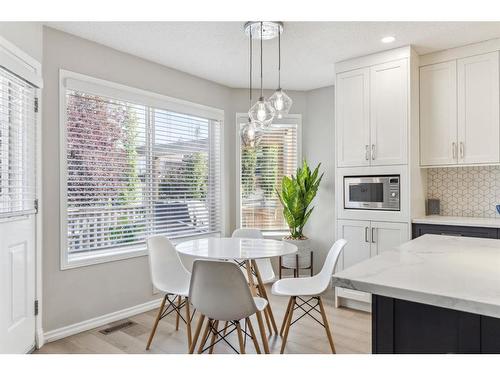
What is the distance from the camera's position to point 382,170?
3.45 meters

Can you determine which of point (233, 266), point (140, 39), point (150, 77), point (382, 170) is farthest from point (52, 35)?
point (382, 170)

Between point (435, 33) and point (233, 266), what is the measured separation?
2.59 metres

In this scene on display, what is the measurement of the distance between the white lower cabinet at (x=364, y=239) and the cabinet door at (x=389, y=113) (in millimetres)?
612

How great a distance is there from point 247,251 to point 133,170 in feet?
5.22

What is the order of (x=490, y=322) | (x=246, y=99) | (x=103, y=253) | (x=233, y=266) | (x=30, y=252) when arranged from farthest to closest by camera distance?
(x=246, y=99) → (x=103, y=253) → (x=30, y=252) → (x=233, y=266) → (x=490, y=322)

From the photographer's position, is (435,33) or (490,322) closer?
(490,322)

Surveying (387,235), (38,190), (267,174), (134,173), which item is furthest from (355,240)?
(38,190)

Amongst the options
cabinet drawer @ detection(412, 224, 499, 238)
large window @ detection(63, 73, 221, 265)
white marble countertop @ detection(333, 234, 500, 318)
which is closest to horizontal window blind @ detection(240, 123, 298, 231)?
large window @ detection(63, 73, 221, 265)

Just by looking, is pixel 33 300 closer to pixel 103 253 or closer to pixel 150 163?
pixel 103 253

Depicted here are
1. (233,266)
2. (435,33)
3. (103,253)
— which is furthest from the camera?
(103,253)

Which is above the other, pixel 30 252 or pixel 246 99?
pixel 246 99

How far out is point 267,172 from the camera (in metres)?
4.79

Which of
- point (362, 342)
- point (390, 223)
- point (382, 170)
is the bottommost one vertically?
point (362, 342)

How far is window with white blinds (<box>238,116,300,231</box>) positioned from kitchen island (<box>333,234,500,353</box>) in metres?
3.29
